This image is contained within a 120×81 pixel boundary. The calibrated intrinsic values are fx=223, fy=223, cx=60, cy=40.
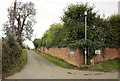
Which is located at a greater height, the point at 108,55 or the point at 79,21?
the point at 79,21

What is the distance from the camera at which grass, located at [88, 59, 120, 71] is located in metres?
20.8

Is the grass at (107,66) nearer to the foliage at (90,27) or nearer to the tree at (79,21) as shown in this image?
the foliage at (90,27)

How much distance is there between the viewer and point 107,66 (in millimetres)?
21922

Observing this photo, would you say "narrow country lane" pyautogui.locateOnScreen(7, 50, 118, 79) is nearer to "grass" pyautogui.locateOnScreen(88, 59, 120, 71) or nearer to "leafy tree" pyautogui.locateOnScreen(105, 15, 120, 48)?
"grass" pyautogui.locateOnScreen(88, 59, 120, 71)

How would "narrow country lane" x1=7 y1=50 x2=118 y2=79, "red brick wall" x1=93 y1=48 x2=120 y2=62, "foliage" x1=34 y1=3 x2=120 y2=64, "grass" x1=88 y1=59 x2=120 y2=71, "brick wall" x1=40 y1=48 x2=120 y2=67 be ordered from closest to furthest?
1. "narrow country lane" x1=7 y1=50 x2=118 y2=79
2. "grass" x1=88 y1=59 x2=120 y2=71
3. "brick wall" x1=40 y1=48 x2=120 y2=67
4. "red brick wall" x1=93 y1=48 x2=120 y2=62
5. "foliage" x1=34 y1=3 x2=120 y2=64

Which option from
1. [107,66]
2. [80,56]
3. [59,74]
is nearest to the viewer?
[59,74]

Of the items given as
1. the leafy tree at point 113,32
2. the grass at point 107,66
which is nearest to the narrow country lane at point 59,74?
the grass at point 107,66

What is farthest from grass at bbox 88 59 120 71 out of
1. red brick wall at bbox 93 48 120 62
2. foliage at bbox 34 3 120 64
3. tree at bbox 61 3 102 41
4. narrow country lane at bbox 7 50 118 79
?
tree at bbox 61 3 102 41

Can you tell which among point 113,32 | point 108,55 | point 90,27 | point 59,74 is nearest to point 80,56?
point 108,55

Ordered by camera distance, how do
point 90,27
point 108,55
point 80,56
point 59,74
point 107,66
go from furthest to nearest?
point 90,27 → point 108,55 → point 80,56 → point 107,66 → point 59,74

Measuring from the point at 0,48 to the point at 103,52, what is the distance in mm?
12514

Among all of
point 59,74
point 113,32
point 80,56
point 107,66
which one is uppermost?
point 113,32

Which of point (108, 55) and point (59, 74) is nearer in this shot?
point (59, 74)

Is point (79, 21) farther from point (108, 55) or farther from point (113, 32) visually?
point (108, 55)
